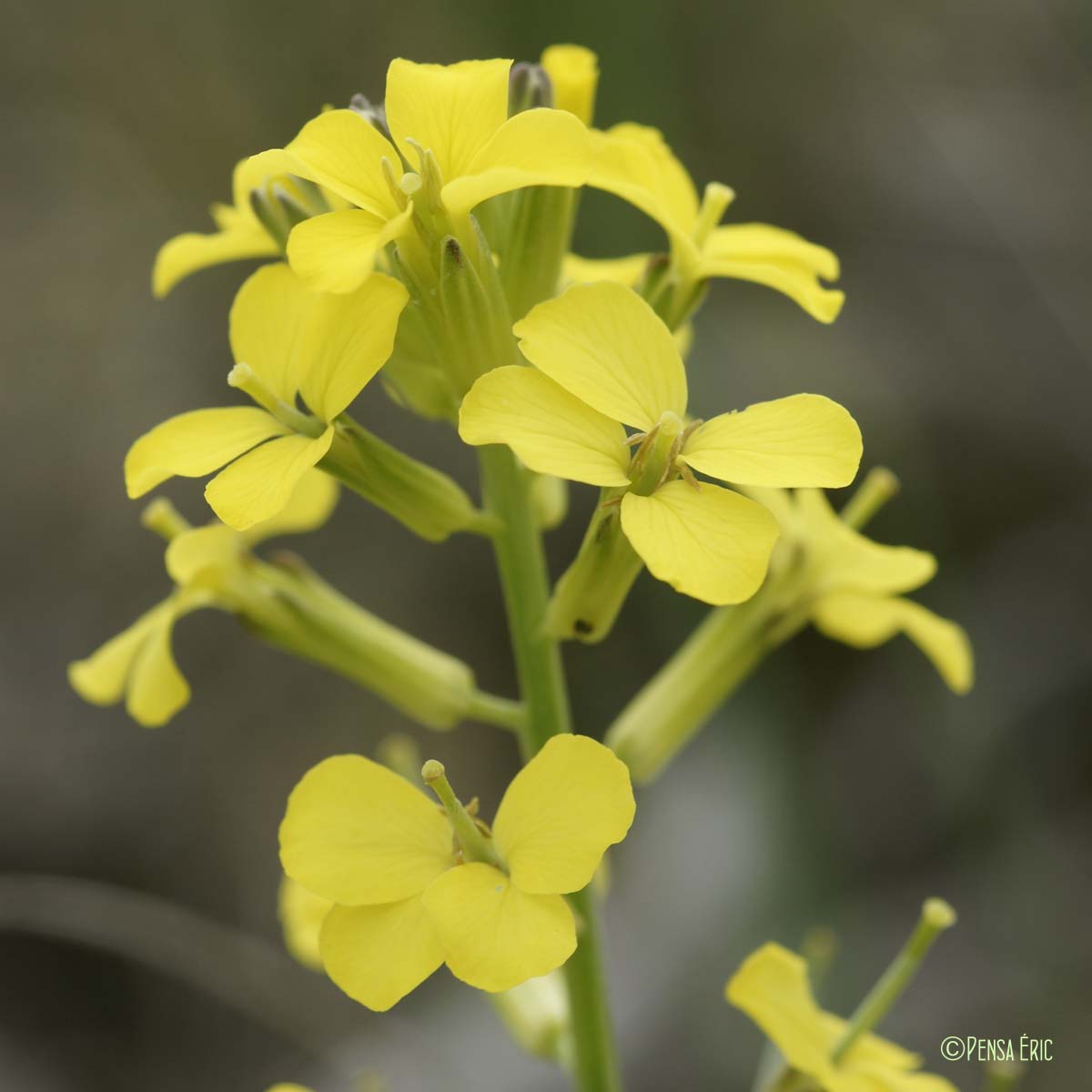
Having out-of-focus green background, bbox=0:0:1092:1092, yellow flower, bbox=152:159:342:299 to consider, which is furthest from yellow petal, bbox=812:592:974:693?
out-of-focus green background, bbox=0:0:1092:1092

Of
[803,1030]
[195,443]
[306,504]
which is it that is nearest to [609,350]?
[195,443]

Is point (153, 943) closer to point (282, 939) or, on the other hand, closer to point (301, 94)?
point (282, 939)

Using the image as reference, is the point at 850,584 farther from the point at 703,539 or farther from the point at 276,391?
the point at 276,391

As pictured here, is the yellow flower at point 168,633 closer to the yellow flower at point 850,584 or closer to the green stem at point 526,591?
the green stem at point 526,591

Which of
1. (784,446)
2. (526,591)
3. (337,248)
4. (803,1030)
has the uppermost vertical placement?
(784,446)

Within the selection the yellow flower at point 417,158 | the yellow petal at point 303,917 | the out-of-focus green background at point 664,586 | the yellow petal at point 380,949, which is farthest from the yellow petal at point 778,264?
the out-of-focus green background at point 664,586

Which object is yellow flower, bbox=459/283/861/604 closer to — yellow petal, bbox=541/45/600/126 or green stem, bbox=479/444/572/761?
green stem, bbox=479/444/572/761
